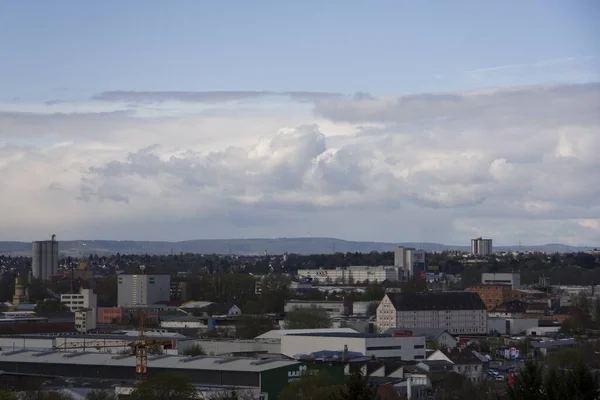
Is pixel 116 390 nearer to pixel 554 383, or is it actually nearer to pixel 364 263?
pixel 554 383

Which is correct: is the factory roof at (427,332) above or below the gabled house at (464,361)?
above

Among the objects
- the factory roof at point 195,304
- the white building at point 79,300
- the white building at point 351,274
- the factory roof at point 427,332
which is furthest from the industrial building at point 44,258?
the factory roof at point 427,332

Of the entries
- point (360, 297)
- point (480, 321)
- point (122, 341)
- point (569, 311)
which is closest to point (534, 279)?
point (360, 297)

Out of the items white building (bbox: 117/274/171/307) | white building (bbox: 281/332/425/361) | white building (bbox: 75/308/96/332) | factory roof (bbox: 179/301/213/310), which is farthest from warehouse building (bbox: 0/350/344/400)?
white building (bbox: 117/274/171/307)

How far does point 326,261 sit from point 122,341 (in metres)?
108

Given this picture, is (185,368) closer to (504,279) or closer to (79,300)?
(79,300)

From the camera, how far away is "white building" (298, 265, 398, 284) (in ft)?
408

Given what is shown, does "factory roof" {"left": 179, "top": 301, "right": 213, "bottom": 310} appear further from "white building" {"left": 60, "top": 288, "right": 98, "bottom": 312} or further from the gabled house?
the gabled house

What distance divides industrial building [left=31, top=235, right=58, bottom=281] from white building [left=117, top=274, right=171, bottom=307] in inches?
1249

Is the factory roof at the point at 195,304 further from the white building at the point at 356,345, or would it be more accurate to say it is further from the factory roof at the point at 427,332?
the white building at the point at 356,345

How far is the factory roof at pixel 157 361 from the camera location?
37.8 m

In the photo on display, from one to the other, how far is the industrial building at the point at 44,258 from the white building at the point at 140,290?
3173 cm

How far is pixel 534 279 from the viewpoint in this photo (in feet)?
378

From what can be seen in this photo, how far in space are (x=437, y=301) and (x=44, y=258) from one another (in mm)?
63035
